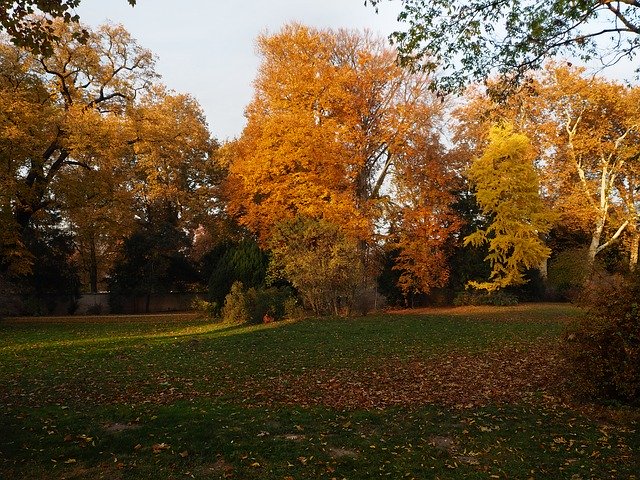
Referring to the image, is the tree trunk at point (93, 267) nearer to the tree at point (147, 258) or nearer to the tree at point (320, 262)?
the tree at point (147, 258)

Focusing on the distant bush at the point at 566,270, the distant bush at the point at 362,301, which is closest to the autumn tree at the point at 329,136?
the distant bush at the point at 362,301

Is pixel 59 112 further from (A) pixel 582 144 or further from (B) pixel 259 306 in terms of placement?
(A) pixel 582 144

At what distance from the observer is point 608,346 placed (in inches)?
255

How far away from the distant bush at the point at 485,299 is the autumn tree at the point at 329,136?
280cm

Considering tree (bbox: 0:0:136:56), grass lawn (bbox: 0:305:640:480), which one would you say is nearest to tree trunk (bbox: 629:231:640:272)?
grass lawn (bbox: 0:305:640:480)

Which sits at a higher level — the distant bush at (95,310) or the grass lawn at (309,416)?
the distant bush at (95,310)

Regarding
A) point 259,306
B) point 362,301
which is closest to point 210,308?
point 259,306

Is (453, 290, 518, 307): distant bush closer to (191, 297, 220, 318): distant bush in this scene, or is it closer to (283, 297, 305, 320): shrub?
(283, 297, 305, 320): shrub

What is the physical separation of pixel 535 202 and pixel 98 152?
21.8 meters

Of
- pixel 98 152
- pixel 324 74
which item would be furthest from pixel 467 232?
pixel 98 152

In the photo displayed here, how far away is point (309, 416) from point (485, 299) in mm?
22424

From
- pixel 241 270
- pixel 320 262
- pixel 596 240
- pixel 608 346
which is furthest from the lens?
pixel 596 240

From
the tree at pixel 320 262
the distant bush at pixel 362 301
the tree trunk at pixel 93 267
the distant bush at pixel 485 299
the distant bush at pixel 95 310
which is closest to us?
the tree at pixel 320 262

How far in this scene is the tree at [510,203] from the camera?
26641 mm
